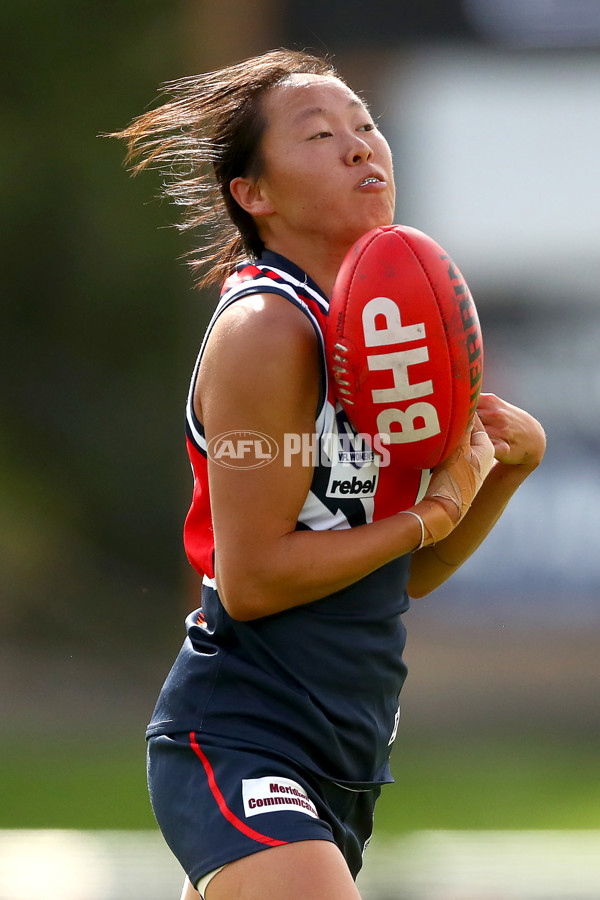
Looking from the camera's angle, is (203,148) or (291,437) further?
(203,148)

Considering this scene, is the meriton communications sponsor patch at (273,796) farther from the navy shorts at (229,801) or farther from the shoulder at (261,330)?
the shoulder at (261,330)

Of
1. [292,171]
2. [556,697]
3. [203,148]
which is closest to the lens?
[292,171]

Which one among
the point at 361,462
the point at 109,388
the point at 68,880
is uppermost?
the point at 361,462

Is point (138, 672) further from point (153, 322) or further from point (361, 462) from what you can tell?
point (361, 462)

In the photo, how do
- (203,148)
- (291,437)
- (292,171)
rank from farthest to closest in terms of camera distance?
1. (203,148)
2. (292,171)
3. (291,437)

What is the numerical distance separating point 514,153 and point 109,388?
8.84ft

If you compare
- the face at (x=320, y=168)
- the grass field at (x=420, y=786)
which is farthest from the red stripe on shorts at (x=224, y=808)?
the grass field at (x=420, y=786)

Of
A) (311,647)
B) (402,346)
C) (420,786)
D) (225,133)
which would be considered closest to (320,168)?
A: (225,133)

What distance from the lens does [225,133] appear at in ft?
6.40

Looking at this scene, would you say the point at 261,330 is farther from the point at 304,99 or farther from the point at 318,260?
the point at 304,99

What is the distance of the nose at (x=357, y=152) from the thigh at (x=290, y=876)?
41.1 inches

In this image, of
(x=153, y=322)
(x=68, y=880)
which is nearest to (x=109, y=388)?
(x=153, y=322)

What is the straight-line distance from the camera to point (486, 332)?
561cm

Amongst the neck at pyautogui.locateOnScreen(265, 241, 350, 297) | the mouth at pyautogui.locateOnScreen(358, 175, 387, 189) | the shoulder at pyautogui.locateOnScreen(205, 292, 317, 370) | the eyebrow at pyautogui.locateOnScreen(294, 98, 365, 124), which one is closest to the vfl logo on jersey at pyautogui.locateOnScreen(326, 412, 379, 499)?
the shoulder at pyautogui.locateOnScreen(205, 292, 317, 370)
